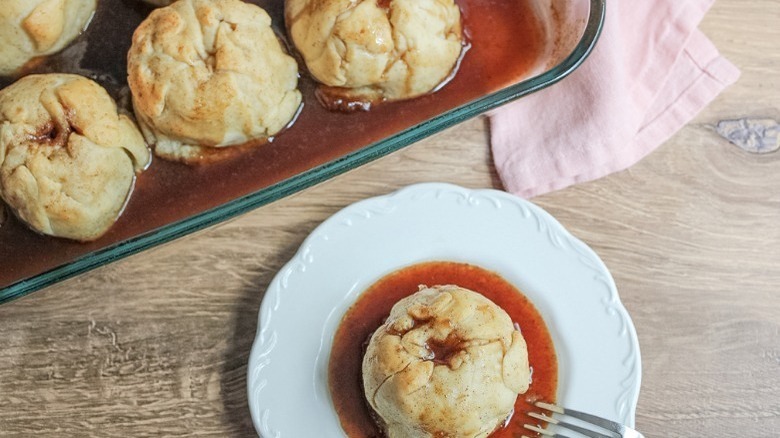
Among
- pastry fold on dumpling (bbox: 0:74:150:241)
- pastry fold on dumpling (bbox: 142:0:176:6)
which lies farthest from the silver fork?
pastry fold on dumpling (bbox: 142:0:176:6)

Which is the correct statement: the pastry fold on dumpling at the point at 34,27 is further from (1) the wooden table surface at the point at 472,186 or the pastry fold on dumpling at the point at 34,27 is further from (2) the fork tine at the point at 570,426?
(2) the fork tine at the point at 570,426

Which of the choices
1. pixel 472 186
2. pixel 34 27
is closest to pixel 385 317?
pixel 472 186

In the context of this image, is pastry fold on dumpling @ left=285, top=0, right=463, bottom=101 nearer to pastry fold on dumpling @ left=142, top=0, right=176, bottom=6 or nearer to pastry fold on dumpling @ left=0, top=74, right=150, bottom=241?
pastry fold on dumpling @ left=142, top=0, right=176, bottom=6

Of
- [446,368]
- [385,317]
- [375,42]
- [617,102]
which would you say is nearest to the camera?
[446,368]

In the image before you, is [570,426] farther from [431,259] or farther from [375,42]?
[375,42]

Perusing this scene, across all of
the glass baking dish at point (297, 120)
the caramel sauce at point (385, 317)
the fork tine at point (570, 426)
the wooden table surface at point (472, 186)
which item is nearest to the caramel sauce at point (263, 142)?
the glass baking dish at point (297, 120)

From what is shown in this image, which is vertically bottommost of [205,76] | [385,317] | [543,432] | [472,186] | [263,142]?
[543,432]
